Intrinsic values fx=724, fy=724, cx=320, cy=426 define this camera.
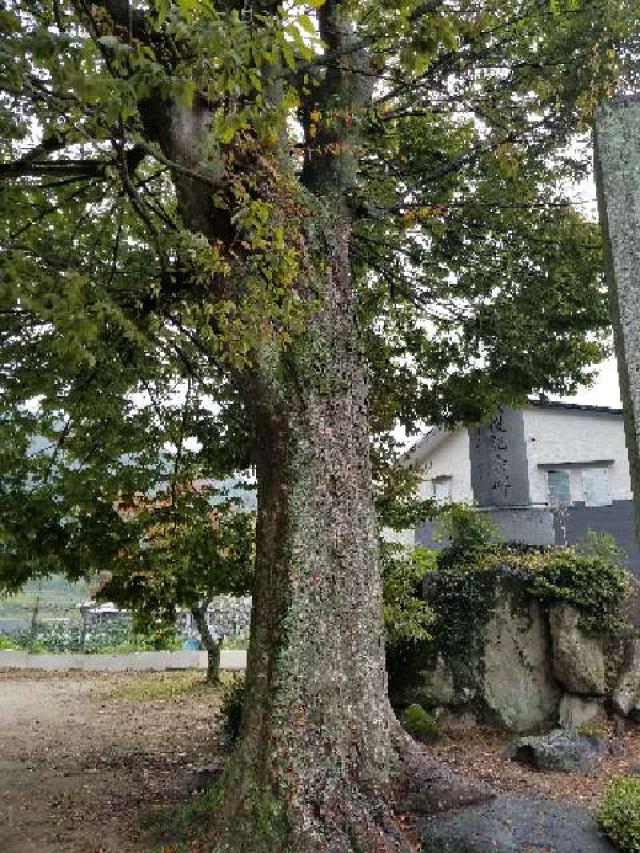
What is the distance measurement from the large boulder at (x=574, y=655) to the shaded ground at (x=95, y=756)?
5044 mm

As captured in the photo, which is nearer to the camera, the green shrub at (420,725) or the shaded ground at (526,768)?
the shaded ground at (526,768)

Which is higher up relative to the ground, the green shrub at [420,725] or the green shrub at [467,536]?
the green shrub at [467,536]

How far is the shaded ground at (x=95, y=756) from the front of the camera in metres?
6.59

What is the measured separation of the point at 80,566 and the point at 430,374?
18.4 ft

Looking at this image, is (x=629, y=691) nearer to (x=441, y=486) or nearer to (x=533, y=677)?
(x=533, y=677)

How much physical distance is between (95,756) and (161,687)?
6.82m

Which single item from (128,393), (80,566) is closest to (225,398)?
(128,393)

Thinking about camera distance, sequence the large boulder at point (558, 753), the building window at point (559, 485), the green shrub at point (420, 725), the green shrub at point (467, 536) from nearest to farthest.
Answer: the large boulder at point (558, 753) < the green shrub at point (420, 725) < the green shrub at point (467, 536) < the building window at point (559, 485)

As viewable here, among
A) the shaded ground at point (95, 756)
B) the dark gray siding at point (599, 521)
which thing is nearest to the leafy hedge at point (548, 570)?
the shaded ground at point (95, 756)

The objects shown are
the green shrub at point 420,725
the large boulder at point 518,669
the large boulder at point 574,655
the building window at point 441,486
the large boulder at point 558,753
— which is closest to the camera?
the large boulder at point 558,753

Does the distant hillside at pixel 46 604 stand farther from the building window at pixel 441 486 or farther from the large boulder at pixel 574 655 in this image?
the large boulder at pixel 574 655

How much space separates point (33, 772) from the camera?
8945 millimetres

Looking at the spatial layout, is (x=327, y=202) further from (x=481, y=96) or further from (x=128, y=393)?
(x=128, y=393)

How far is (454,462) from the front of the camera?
949 inches
